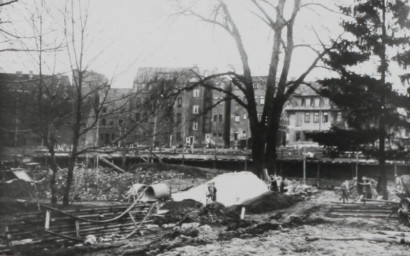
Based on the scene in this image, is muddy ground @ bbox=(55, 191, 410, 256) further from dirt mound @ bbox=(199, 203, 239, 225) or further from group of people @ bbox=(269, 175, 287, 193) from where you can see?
group of people @ bbox=(269, 175, 287, 193)

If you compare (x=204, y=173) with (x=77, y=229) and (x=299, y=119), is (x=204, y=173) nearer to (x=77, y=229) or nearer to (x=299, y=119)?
(x=77, y=229)

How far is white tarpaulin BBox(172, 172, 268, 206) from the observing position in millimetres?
20219

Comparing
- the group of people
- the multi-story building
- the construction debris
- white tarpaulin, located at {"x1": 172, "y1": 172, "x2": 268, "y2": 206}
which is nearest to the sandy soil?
the construction debris

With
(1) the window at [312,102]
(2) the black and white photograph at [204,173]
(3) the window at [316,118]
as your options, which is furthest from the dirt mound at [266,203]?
(1) the window at [312,102]

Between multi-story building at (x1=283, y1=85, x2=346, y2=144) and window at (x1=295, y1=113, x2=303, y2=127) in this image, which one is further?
window at (x1=295, y1=113, x2=303, y2=127)

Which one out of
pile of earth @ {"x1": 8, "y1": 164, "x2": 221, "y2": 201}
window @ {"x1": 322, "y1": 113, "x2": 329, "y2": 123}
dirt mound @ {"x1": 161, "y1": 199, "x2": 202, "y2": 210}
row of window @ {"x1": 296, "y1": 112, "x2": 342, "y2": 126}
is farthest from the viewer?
row of window @ {"x1": 296, "y1": 112, "x2": 342, "y2": 126}

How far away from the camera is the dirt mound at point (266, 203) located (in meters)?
18.4

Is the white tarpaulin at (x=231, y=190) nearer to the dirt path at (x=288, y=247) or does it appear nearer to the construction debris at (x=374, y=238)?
the dirt path at (x=288, y=247)

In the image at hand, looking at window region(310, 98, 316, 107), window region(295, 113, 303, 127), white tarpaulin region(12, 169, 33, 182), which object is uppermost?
window region(310, 98, 316, 107)

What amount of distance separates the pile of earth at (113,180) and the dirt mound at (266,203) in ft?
21.5

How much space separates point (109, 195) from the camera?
83.1ft

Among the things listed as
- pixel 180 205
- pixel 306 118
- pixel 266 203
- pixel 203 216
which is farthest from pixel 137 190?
pixel 306 118

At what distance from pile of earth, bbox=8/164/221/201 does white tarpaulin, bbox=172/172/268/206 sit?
12.8ft

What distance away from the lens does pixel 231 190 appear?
816 inches
